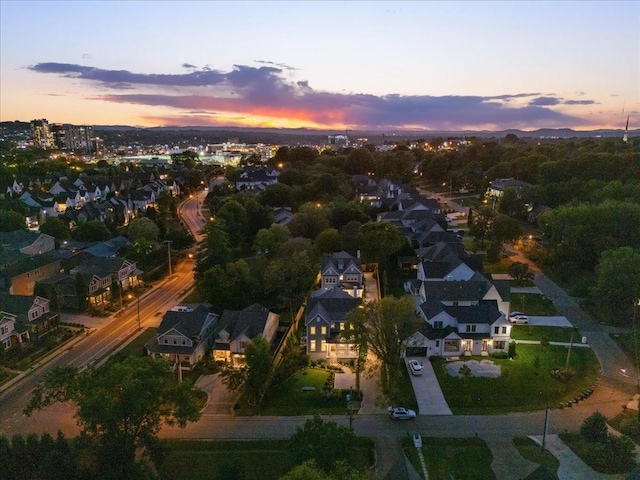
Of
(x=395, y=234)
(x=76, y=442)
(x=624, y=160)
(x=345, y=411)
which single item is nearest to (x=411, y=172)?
(x=624, y=160)

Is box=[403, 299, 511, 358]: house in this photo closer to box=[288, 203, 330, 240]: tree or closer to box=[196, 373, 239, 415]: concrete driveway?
box=[196, 373, 239, 415]: concrete driveway

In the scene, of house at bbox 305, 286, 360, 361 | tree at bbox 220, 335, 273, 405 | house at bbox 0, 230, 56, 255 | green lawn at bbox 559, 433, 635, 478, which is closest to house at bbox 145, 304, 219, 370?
tree at bbox 220, 335, 273, 405

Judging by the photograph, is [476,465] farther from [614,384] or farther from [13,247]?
[13,247]

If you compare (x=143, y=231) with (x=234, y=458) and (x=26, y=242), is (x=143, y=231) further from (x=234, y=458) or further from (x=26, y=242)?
(x=234, y=458)

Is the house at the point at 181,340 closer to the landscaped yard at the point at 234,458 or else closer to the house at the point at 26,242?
the landscaped yard at the point at 234,458

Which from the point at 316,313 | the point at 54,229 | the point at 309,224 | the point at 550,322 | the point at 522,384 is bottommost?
the point at 522,384

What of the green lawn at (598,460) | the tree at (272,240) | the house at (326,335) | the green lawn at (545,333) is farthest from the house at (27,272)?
the green lawn at (598,460)

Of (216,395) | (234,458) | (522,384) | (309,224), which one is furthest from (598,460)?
(309,224)
